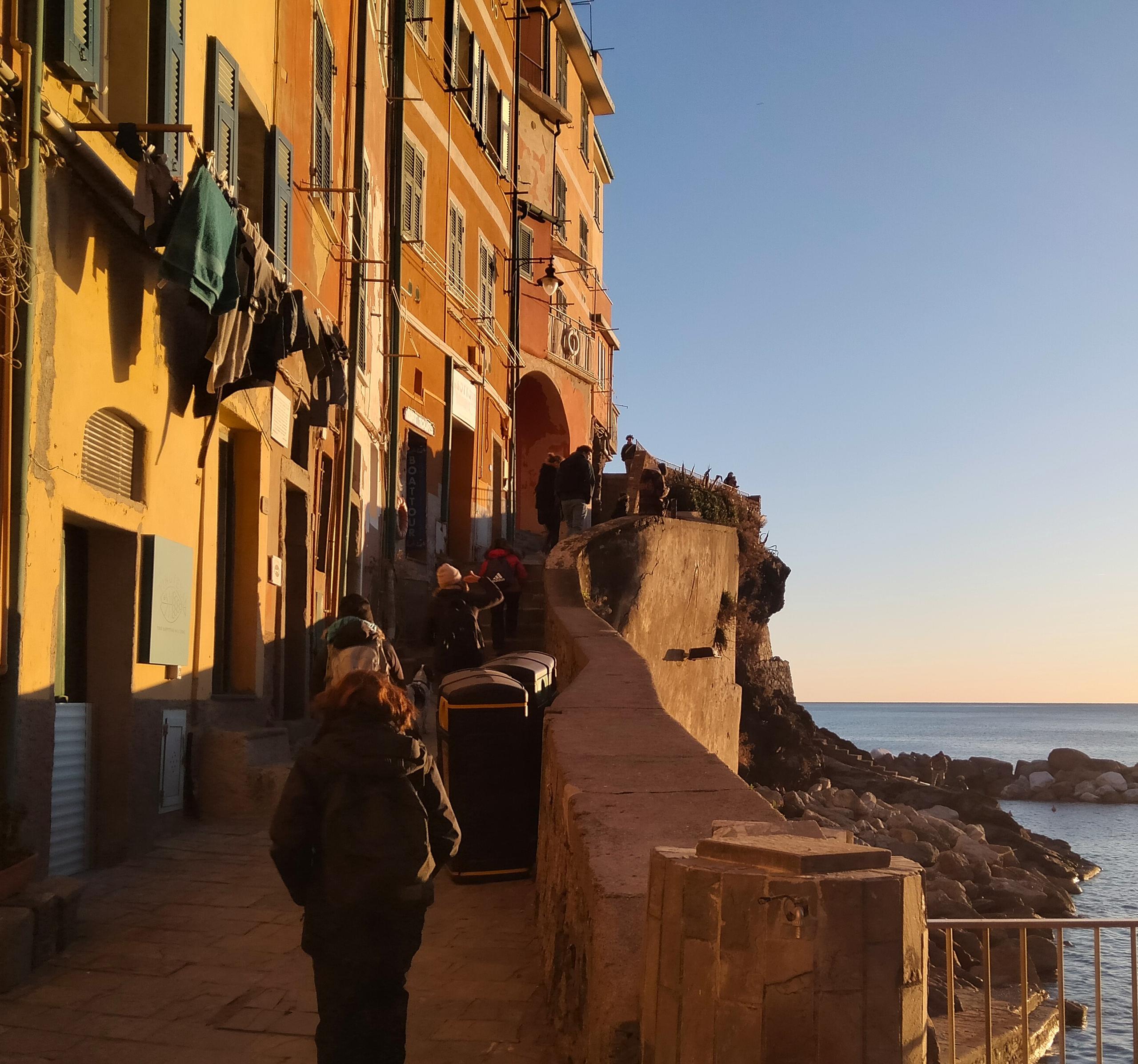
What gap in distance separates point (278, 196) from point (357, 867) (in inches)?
313

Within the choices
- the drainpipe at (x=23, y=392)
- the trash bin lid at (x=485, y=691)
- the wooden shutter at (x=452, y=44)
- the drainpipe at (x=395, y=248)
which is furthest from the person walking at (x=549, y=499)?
the drainpipe at (x=23, y=392)

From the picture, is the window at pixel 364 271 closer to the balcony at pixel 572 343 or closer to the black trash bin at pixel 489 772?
the black trash bin at pixel 489 772

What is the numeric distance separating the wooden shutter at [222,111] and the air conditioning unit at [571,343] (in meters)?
19.2

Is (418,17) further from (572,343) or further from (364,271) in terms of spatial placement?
(572,343)

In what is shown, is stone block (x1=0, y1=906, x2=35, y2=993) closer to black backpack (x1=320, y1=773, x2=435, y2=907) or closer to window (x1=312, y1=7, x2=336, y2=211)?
black backpack (x1=320, y1=773, x2=435, y2=907)

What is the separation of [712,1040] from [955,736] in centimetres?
14691

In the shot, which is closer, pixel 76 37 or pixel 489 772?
pixel 76 37

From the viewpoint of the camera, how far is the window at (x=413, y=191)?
17938 millimetres

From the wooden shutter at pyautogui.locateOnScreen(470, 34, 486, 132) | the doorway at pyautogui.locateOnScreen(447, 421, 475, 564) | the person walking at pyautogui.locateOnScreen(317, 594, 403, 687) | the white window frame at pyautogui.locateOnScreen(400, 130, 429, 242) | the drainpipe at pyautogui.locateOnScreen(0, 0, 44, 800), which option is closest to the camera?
the drainpipe at pyautogui.locateOnScreen(0, 0, 44, 800)

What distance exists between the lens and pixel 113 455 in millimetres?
7875

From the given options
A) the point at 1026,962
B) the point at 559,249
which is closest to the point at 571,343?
the point at 559,249

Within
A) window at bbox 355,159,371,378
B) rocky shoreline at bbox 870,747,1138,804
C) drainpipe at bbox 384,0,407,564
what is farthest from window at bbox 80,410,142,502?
rocky shoreline at bbox 870,747,1138,804

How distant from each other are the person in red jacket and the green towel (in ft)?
21.8

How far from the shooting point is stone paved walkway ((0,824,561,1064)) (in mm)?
4895
